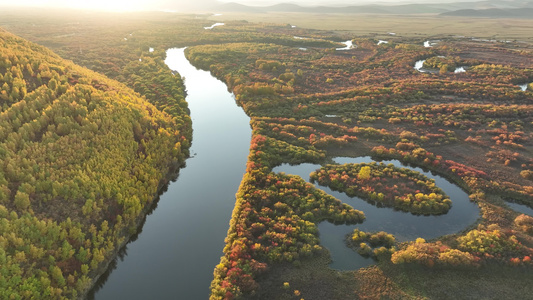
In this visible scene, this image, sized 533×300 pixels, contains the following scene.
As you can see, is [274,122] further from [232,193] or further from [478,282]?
[478,282]

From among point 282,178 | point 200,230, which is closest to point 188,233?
point 200,230

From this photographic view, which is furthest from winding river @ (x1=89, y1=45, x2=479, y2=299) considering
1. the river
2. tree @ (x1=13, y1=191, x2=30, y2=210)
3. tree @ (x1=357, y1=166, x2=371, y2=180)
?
tree @ (x1=13, y1=191, x2=30, y2=210)

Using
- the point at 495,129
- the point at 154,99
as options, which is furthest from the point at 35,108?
the point at 495,129

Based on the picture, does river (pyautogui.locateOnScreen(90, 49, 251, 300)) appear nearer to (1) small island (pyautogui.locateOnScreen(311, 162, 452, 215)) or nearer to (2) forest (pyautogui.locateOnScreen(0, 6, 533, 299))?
(2) forest (pyautogui.locateOnScreen(0, 6, 533, 299))

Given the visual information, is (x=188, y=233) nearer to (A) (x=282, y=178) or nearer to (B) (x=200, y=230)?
(B) (x=200, y=230)

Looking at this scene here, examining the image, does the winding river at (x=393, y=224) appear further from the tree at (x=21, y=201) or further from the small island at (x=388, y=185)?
the tree at (x=21, y=201)
